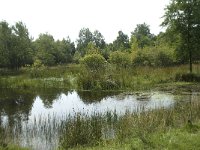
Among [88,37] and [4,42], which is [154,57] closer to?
[4,42]

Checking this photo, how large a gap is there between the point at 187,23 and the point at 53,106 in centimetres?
1534

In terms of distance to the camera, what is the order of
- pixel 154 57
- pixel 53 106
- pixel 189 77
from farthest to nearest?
pixel 154 57 → pixel 189 77 → pixel 53 106

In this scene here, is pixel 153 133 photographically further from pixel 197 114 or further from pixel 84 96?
pixel 84 96

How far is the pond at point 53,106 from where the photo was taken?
1194 centimetres

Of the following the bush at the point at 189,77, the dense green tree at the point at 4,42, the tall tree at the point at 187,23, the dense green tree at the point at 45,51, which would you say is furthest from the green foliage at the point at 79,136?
the dense green tree at the point at 45,51

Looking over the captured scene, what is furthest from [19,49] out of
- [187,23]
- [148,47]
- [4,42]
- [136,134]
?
[136,134]

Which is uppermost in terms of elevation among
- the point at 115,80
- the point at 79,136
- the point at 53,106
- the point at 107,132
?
the point at 115,80

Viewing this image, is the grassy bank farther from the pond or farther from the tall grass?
the tall grass

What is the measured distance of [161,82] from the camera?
2762 centimetres

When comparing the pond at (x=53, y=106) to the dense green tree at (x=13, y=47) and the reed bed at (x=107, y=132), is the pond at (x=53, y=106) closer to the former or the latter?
the reed bed at (x=107, y=132)

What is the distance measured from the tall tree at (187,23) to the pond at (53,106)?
339 inches

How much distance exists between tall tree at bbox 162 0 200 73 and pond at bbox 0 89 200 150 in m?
8.61

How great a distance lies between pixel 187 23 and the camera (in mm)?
29031

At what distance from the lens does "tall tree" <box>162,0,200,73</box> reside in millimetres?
28828
